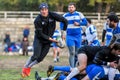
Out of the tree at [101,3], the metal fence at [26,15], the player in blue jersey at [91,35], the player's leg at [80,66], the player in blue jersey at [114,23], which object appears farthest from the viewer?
the tree at [101,3]

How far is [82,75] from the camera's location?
10.7 metres

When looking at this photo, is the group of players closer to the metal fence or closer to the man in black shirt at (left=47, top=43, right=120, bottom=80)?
the man in black shirt at (left=47, top=43, right=120, bottom=80)

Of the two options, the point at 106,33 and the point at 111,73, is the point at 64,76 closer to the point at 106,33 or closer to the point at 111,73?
the point at 111,73

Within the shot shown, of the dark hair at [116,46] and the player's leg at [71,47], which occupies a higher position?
the dark hair at [116,46]

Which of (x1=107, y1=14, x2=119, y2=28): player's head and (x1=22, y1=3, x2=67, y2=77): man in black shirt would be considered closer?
(x1=107, y1=14, x2=119, y2=28): player's head

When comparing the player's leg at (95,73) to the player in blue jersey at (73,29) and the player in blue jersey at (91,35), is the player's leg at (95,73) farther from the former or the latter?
the player in blue jersey at (91,35)

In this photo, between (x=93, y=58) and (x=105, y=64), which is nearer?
(x=105, y=64)

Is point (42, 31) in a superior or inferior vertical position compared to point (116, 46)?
inferior

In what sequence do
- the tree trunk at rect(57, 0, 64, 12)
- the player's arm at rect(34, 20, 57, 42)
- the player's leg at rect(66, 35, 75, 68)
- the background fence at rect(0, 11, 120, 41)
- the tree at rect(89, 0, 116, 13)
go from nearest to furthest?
the player's arm at rect(34, 20, 57, 42)
the player's leg at rect(66, 35, 75, 68)
the background fence at rect(0, 11, 120, 41)
the tree at rect(89, 0, 116, 13)
the tree trunk at rect(57, 0, 64, 12)

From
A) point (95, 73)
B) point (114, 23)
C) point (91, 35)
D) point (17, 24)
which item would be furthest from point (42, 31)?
point (17, 24)

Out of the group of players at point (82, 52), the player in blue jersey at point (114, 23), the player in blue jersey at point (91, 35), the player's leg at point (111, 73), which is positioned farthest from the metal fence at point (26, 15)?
the player's leg at point (111, 73)

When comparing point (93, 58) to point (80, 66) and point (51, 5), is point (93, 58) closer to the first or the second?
point (80, 66)

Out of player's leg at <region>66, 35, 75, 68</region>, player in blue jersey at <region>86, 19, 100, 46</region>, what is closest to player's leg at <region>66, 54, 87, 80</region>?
player's leg at <region>66, 35, 75, 68</region>

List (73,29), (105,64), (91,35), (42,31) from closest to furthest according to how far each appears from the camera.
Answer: (105,64)
(42,31)
(73,29)
(91,35)
